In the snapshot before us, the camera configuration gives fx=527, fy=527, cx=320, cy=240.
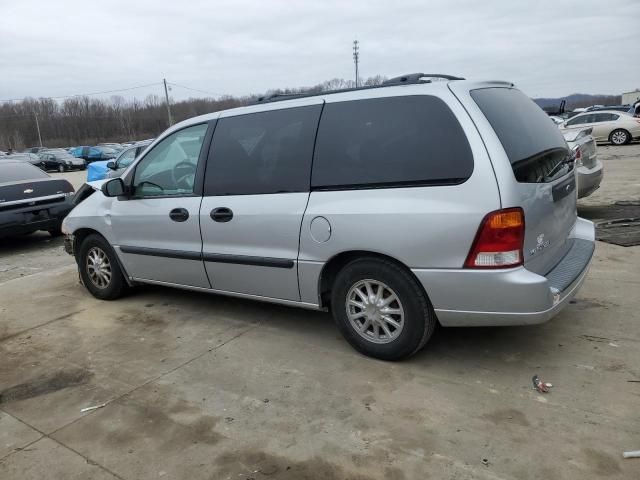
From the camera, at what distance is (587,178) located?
734 cm

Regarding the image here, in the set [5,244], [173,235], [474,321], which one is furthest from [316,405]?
[5,244]

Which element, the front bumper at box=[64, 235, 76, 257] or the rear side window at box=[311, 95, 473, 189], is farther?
the front bumper at box=[64, 235, 76, 257]

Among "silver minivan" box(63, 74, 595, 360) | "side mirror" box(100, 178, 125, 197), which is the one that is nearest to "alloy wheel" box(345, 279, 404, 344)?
"silver minivan" box(63, 74, 595, 360)

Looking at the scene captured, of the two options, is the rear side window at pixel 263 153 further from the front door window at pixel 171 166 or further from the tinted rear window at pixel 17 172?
the tinted rear window at pixel 17 172

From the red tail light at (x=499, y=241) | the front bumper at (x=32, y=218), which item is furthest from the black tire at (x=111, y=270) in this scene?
the red tail light at (x=499, y=241)

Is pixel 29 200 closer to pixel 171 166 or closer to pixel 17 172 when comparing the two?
pixel 17 172

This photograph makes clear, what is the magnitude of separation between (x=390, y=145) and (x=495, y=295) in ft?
3.73

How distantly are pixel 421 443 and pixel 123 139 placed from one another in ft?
288

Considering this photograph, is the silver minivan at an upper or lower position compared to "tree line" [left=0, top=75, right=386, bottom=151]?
lower

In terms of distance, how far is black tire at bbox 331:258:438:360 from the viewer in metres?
3.36

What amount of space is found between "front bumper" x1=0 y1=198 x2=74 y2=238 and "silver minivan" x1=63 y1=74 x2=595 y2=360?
4.71 metres

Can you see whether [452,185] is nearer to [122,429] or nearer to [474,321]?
[474,321]

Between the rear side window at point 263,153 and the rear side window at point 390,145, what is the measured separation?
0.13 meters

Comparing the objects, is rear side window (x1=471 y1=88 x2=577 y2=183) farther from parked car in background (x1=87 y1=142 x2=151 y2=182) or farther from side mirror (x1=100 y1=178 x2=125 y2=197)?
parked car in background (x1=87 y1=142 x2=151 y2=182)
